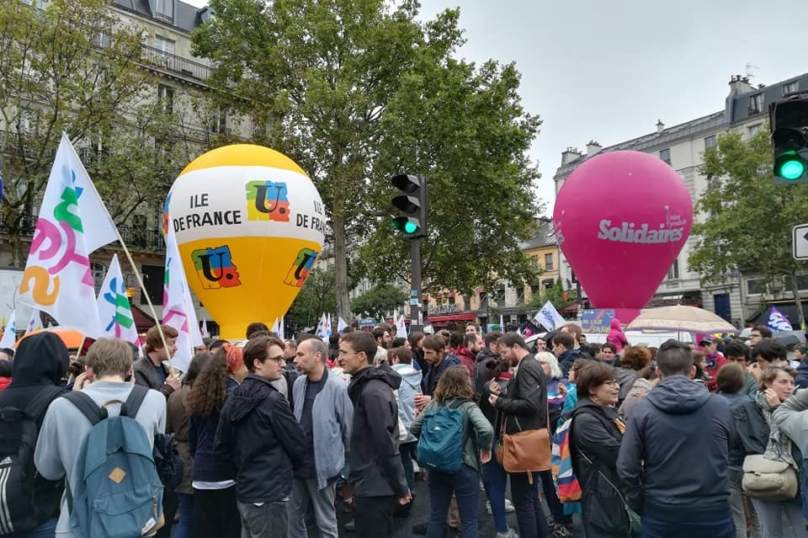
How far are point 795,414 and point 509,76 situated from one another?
22098 millimetres

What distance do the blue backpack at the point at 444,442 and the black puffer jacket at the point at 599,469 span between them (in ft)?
3.19

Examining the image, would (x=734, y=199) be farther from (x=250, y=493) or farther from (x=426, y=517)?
(x=250, y=493)

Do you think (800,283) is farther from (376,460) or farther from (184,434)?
(184,434)

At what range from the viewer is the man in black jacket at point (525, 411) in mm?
4852

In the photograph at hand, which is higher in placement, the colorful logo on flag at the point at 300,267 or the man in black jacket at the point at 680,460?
the colorful logo on flag at the point at 300,267

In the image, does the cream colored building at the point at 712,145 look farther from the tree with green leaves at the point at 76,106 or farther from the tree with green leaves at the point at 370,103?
the tree with green leaves at the point at 76,106

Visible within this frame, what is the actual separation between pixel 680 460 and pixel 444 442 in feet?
5.66

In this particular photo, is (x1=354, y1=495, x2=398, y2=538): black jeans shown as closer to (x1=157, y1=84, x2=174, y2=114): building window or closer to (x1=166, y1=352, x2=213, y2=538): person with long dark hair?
(x1=166, y1=352, x2=213, y2=538): person with long dark hair

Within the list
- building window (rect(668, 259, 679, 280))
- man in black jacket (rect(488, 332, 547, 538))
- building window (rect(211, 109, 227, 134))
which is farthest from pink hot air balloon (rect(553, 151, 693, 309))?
building window (rect(668, 259, 679, 280))

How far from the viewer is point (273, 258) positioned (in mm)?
11961

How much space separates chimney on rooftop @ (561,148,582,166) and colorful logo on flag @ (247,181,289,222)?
49193 millimetres

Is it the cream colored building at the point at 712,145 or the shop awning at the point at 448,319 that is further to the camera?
the shop awning at the point at 448,319

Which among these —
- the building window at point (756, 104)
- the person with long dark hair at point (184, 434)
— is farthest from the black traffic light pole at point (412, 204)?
the building window at point (756, 104)

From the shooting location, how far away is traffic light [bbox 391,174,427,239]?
23.8 feet
